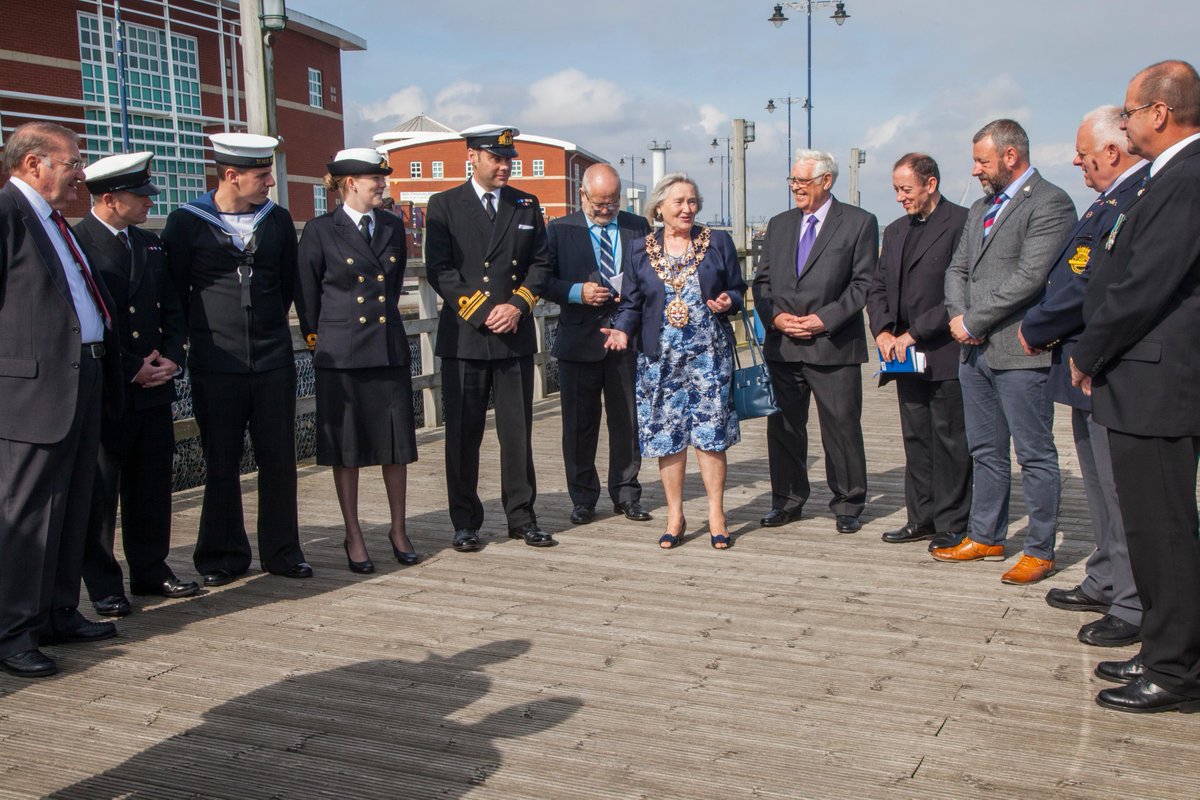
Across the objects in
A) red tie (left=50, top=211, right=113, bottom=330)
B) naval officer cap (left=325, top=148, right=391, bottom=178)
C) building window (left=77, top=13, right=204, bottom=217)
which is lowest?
red tie (left=50, top=211, right=113, bottom=330)

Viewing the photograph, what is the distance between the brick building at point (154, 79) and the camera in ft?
80.5

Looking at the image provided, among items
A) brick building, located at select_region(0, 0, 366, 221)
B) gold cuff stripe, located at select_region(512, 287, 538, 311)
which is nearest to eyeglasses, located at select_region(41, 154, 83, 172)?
gold cuff stripe, located at select_region(512, 287, 538, 311)

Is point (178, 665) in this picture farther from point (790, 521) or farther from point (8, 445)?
point (790, 521)

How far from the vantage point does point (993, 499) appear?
5.50 meters

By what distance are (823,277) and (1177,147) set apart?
2572mm

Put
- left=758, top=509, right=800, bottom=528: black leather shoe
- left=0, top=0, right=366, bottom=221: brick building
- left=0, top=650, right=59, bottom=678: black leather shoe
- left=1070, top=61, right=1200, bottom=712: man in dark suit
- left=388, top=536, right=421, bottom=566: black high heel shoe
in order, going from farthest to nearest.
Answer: left=0, top=0, right=366, bottom=221: brick building
left=758, top=509, right=800, bottom=528: black leather shoe
left=388, top=536, right=421, bottom=566: black high heel shoe
left=0, top=650, right=59, bottom=678: black leather shoe
left=1070, top=61, right=1200, bottom=712: man in dark suit

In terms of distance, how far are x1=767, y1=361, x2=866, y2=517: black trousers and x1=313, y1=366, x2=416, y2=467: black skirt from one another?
193 centimetres

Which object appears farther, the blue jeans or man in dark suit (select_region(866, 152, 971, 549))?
man in dark suit (select_region(866, 152, 971, 549))

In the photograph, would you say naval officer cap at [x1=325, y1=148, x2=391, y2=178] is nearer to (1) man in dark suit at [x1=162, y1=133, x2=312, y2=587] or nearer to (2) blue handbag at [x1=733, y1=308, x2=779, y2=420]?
(1) man in dark suit at [x1=162, y1=133, x2=312, y2=587]

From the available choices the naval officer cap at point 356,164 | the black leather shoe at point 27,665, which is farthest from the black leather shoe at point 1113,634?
the black leather shoe at point 27,665

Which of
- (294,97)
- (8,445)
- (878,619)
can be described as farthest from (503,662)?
(294,97)

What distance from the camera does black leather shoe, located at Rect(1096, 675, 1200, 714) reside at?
364cm

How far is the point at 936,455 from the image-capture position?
5891 mm

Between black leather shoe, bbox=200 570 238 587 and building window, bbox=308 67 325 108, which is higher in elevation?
building window, bbox=308 67 325 108
